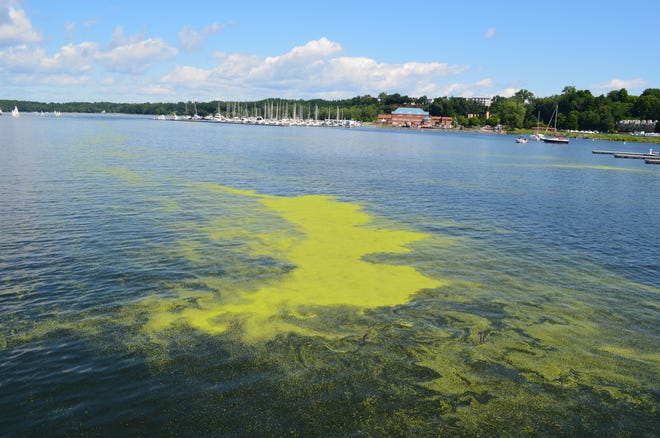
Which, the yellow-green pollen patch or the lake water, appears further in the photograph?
the yellow-green pollen patch

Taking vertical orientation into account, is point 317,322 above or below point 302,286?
below

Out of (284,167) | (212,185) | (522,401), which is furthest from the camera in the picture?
(284,167)

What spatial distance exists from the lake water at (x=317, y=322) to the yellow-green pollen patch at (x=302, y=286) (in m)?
0.11

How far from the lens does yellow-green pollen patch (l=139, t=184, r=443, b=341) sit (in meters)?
16.2

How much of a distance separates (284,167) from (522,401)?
61973 millimetres

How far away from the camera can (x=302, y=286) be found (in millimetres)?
19938

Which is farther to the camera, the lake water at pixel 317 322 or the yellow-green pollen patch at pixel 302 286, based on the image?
the yellow-green pollen patch at pixel 302 286

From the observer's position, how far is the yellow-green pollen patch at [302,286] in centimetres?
1616

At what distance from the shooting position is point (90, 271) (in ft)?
67.0

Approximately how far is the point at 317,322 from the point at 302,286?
369 cm

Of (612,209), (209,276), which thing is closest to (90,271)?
(209,276)

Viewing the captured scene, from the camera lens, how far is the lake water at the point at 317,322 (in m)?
11.4

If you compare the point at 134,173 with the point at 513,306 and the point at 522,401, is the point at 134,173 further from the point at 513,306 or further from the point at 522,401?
the point at 522,401

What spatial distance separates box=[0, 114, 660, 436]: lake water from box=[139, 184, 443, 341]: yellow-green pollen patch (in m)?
0.11
